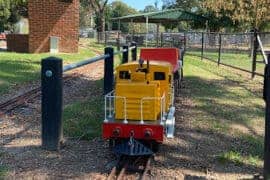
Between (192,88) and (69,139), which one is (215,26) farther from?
(69,139)

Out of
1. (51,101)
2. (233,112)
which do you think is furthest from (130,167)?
(233,112)

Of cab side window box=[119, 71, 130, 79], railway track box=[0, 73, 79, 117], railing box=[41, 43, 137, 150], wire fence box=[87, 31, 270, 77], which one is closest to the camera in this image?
railing box=[41, 43, 137, 150]

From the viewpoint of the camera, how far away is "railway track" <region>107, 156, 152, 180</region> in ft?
20.9

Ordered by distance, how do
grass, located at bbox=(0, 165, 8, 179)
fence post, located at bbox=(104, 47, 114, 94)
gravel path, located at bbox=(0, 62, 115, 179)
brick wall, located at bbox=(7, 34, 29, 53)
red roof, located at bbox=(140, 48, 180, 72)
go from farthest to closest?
brick wall, located at bbox=(7, 34, 29, 53) → fence post, located at bbox=(104, 47, 114, 94) → red roof, located at bbox=(140, 48, 180, 72) → gravel path, located at bbox=(0, 62, 115, 179) → grass, located at bbox=(0, 165, 8, 179)

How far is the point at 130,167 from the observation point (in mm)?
6738

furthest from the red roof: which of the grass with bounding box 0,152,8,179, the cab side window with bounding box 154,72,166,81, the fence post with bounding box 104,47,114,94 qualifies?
the grass with bounding box 0,152,8,179

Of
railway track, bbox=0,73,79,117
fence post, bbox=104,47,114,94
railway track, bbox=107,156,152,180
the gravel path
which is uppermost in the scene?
fence post, bbox=104,47,114,94

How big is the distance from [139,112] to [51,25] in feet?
71.3

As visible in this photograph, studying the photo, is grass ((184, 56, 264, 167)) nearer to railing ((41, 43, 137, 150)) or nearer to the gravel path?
the gravel path

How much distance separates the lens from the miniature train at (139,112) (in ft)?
22.6

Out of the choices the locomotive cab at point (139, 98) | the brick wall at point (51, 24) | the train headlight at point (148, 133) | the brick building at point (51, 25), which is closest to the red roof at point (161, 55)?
the locomotive cab at point (139, 98)

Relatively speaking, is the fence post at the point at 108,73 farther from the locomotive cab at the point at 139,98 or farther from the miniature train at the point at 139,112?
the locomotive cab at the point at 139,98

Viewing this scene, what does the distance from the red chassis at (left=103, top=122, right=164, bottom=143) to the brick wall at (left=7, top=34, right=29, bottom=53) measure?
73.6 ft

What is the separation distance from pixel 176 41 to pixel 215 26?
41.6 ft
